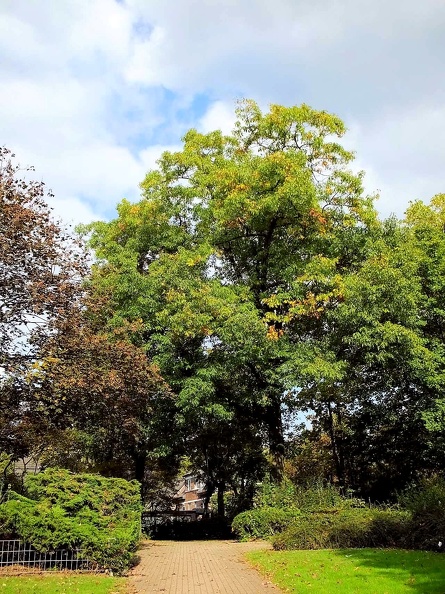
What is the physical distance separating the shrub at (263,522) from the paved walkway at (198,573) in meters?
1.20

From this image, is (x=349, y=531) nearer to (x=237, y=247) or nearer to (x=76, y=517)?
(x=76, y=517)

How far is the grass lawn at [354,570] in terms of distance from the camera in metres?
9.67

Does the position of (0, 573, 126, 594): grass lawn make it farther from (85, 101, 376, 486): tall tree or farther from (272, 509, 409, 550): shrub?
(85, 101, 376, 486): tall tree

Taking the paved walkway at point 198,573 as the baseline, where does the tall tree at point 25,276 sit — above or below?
above

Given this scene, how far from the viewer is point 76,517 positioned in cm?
1274

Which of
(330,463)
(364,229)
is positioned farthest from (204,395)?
(330,463)

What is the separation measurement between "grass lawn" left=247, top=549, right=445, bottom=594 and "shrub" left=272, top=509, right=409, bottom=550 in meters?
0.91

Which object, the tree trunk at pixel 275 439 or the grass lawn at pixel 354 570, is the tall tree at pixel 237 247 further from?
the grass lawn at pixel 354 570

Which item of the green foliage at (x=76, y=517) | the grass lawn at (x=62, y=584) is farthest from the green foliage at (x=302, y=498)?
the grass lawn at (x=62, y=584)

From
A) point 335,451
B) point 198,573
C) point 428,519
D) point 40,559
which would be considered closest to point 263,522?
point 428,519

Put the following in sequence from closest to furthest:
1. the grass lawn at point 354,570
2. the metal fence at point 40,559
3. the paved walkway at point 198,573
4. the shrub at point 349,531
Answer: the grass lawn at point 354,570, the paved walkway at point 198,573, the metal fence at point 40,559, the shrub at point 349,531

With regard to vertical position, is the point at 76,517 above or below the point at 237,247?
below

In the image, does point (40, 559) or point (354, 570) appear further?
point (40, 559)

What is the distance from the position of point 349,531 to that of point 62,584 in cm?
872
